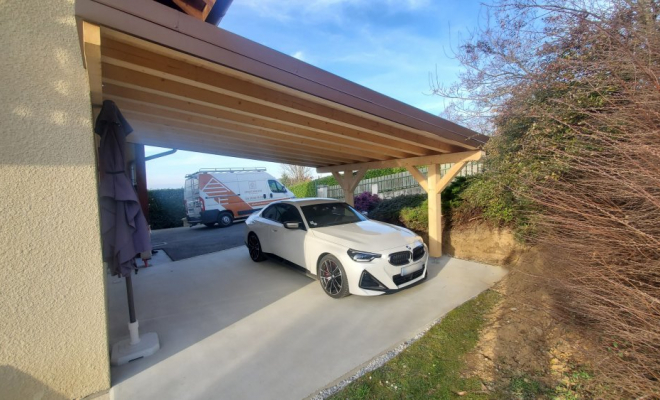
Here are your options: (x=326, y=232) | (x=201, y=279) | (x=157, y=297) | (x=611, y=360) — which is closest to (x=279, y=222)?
(x=326, y=232)

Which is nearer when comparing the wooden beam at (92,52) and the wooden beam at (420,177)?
the wooden beam at (92,52)

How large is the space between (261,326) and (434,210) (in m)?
4.32

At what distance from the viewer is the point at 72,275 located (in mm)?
2246

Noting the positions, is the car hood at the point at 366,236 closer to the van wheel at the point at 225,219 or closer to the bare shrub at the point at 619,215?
the bare shrub at the point at 619,215

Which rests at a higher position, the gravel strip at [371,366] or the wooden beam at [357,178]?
the wooden beam at [357,178]

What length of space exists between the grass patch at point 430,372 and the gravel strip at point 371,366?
5 centimetres

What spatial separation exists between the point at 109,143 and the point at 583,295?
432cm

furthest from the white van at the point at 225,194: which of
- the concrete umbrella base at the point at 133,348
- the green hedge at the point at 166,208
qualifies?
the concrete umbrella base at the point at 133,348

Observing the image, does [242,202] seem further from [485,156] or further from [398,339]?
[398,339]

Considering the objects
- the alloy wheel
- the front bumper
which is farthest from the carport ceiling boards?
the alloy wheel

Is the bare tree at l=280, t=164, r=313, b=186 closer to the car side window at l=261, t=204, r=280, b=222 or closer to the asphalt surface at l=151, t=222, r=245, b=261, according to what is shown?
the asphalt surface at l=151, t=222, r=245, b=261

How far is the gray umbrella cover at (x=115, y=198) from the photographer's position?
265 centimetres

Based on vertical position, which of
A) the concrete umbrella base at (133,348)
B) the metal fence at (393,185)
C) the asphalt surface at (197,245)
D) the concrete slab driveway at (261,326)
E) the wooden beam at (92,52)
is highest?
the wooden beam at (92,52)

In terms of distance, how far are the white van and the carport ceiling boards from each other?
21.2 feet
